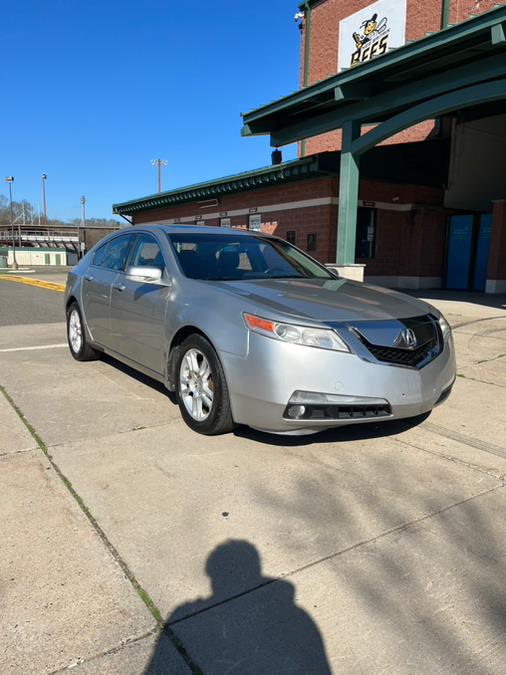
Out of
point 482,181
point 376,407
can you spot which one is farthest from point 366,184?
point 376,407

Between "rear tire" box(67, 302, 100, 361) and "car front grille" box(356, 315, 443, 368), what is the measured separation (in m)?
3.72

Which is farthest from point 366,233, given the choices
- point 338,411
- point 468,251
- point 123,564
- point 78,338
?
point 123,564

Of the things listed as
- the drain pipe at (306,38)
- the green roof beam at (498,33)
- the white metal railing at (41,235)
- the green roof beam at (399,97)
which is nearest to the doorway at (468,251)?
the green roof beam at (399,97)

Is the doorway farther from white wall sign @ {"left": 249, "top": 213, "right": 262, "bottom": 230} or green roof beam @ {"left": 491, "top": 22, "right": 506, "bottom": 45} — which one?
green roof beam @ {"left": 491, "top": 22, "right": 506, "bottom": 45}

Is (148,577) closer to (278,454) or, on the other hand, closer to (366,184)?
(278,454)

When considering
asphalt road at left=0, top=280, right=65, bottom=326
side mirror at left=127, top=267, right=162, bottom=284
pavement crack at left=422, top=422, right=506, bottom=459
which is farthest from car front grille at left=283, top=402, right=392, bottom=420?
asphalt road at left=0, top=280, right=65, bottom=326

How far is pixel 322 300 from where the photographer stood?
12.3 ft

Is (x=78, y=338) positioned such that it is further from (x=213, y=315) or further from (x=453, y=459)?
(x=453, y=459)

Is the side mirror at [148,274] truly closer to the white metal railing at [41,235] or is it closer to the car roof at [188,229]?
the car roof at [188,229]

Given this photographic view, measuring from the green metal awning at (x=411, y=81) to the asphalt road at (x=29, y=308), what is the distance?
7.17m

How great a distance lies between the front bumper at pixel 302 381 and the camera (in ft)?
10.6

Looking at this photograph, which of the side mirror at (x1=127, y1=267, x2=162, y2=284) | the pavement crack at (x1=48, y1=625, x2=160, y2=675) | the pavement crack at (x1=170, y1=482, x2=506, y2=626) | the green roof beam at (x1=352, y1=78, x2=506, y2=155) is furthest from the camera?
the green roof beam at (x1=352, y1=78, x2=506, y2=155)

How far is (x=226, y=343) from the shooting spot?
3.51 meters

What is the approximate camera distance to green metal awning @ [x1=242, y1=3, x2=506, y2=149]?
29.3 ft
